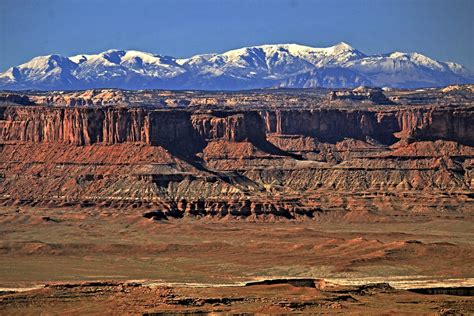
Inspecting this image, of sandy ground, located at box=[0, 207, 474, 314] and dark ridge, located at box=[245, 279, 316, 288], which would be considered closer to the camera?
sandy ground, located at box=[0, 207, 474, 314]

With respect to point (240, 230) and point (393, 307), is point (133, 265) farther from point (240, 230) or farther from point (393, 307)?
point (393, 307)

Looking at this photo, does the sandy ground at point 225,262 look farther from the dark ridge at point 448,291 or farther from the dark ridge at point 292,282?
the dark ridge at point 448,291

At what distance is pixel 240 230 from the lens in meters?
191

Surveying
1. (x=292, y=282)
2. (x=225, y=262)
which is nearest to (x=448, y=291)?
(x=292, y=282)

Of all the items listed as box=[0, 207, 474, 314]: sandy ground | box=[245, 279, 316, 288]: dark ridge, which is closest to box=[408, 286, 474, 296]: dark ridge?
box=[0, 207, 474, 314]: sandy ground

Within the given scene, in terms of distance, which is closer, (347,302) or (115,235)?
(347,302)

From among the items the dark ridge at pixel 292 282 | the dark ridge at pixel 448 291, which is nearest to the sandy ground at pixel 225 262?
the dark ridge at pixel 292 282

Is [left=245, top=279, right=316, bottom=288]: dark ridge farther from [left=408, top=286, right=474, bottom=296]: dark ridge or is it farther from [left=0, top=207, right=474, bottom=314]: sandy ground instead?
[left=408, top=286, right=474, bottom=296]: dark ridge

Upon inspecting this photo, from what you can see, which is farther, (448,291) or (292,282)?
(292,282)

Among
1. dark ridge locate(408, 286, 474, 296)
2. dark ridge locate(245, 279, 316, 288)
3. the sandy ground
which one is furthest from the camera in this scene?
dark ridge locate(245, 279, 316, 288)

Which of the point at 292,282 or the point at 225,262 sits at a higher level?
the point at 292,282

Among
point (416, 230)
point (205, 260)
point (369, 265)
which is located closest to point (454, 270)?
point (369, 265)

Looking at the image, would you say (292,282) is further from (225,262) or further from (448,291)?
(225,262)

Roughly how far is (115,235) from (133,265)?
27253 millimetres
